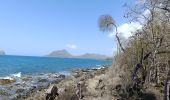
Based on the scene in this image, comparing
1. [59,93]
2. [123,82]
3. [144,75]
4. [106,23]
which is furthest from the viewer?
[106,23]

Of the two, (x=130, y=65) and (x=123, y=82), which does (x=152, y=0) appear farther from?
(x=130, y=65)

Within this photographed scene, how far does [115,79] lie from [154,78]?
457cm

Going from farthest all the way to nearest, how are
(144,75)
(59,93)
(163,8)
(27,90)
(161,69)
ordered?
(27,90)
(161,69)
(144,75)
(59,93)
(163,8)

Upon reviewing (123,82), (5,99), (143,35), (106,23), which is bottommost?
(5,99)

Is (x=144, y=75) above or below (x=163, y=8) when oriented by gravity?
below

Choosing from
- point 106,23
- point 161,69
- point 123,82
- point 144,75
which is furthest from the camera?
point 106,23

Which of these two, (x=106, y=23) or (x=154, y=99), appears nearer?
(x=154, y=99)

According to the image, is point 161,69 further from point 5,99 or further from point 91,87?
point 5,99

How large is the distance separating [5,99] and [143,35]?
14900 mm

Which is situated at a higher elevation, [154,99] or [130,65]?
[130,65]

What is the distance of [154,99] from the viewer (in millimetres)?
25922

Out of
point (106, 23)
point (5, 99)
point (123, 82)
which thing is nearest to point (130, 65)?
point (123, 82)

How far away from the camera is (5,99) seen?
110ft

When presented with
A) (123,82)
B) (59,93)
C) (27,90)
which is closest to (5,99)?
(27,90)
